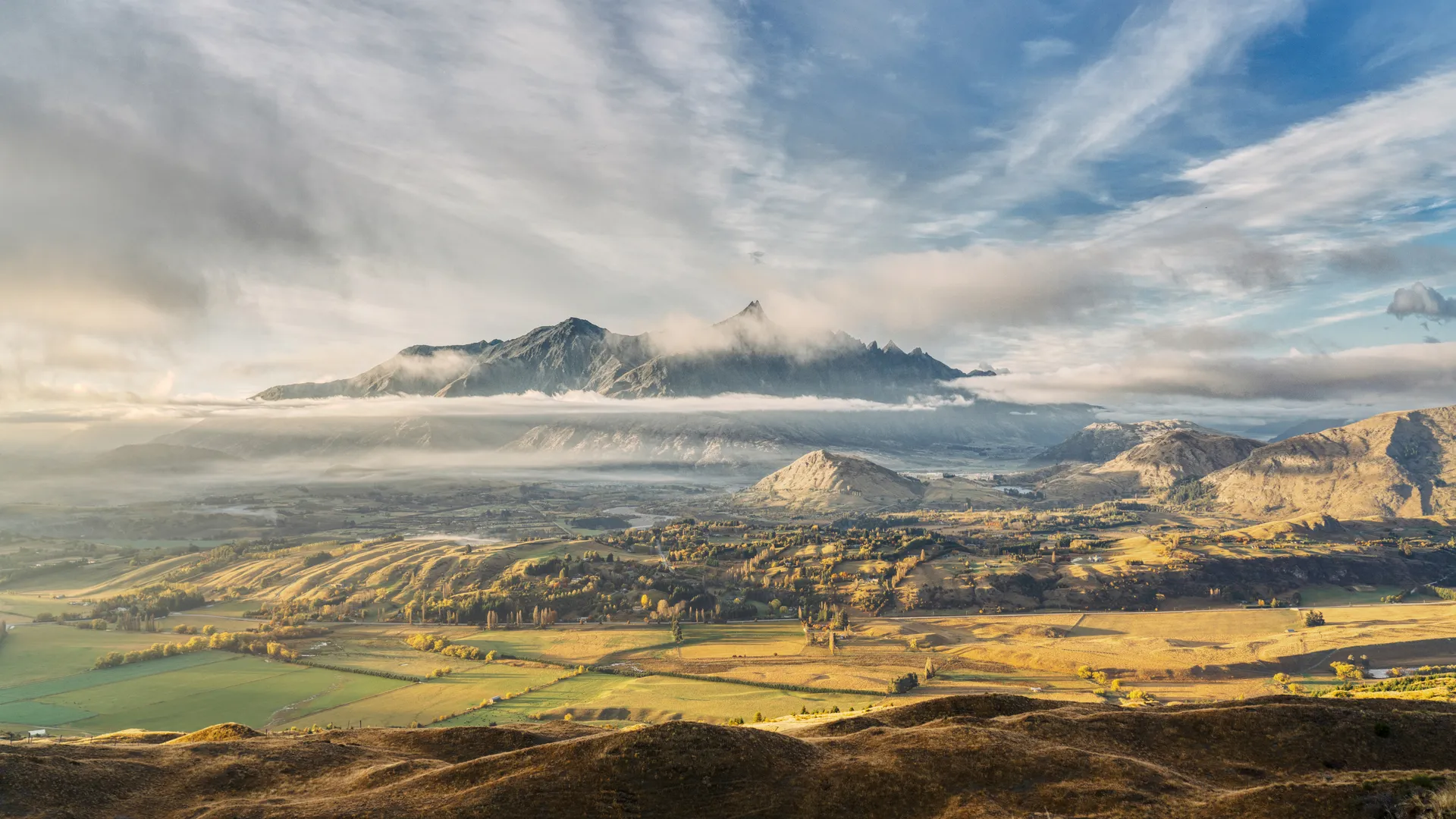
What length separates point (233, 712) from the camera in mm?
169375

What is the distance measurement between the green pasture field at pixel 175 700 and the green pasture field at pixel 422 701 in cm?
593

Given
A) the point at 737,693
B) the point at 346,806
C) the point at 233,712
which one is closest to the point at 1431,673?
the point at 737,693

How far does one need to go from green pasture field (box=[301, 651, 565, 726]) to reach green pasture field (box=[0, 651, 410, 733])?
5.93m

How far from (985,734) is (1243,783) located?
18912 mm

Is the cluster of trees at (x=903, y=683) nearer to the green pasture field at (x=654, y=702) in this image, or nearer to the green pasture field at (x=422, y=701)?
the green pasture field at (x=654, y=702)

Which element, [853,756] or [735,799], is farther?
[853,756]

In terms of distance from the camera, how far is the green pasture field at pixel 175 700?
161250 mm

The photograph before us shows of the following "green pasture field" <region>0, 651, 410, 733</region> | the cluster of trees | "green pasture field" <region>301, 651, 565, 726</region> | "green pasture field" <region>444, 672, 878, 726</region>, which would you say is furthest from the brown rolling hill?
the cluster of trees

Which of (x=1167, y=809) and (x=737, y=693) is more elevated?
(x=1167, y=809)

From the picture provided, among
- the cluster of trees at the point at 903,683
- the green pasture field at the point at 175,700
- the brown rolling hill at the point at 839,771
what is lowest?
the cluster of trees at the point at 903,683

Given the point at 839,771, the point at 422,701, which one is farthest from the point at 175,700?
the point at 839,771

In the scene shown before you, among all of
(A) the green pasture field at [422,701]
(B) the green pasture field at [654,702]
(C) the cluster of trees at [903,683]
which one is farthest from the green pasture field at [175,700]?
(C) the cluster of trees at [903,683]

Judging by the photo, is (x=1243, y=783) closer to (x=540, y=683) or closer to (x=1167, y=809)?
(x=1167, y=809)

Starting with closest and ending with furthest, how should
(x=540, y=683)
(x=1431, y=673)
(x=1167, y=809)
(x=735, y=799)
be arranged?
(x=1167, y=809)
(x=735, y=799)
(x=1431, y=673)
(x=540, y=683)
